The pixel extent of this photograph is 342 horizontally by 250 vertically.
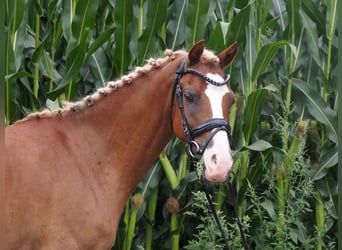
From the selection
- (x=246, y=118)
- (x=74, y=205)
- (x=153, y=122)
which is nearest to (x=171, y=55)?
(x=153, y=122)

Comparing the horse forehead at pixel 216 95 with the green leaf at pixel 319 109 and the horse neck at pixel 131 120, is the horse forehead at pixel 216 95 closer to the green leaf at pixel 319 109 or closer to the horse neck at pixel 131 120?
the horse neck at pixel 131 120

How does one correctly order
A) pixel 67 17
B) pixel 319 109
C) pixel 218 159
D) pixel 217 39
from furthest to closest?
pixel 319 109 → pixel 67 17 → pixel 217 39 → pixel 218 159

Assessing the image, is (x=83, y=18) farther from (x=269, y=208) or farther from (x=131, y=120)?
(x=269, y=208)

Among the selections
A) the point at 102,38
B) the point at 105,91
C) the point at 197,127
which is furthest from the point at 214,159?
the point at 102,38

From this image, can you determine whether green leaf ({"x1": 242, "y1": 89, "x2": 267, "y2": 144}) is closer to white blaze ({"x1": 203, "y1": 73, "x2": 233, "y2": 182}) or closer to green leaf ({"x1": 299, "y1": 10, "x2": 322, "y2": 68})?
green leaf ({"x1": 299, "y1": 10, "x2": 322, "y2": 68})

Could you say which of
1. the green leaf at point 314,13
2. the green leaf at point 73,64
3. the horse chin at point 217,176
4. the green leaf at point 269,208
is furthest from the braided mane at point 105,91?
the green leaf at point 314,13

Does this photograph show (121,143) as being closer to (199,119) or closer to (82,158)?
(82,158)

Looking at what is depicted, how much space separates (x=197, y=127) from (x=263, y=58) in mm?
1513

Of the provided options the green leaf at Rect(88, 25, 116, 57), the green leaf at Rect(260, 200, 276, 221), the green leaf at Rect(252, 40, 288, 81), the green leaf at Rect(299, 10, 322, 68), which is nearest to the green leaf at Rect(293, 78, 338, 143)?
the green leaf at Rect(299, 10, 322, 68)

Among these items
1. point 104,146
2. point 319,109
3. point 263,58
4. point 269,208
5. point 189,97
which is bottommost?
point 269,208

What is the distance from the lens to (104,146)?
2.76 metres

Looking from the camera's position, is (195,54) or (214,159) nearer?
(214,159)

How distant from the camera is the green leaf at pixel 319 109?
4191 mm

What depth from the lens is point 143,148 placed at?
2812 mm
